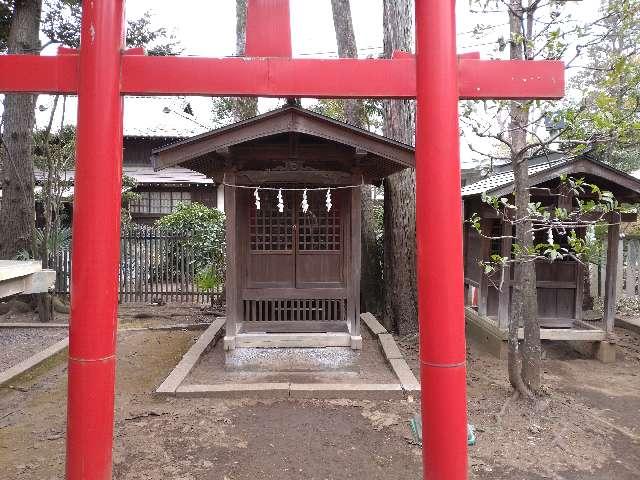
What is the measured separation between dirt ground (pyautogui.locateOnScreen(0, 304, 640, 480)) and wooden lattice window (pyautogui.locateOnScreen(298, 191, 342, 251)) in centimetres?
261

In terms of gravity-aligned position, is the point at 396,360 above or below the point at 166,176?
below

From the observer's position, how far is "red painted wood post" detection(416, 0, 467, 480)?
2455mm

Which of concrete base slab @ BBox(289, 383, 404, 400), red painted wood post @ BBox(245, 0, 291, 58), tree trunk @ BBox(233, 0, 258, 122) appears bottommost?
concrete base slab @ BBox(289, 383, 404, 400)

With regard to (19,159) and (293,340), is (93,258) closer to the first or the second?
(293,340)

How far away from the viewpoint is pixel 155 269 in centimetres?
1187

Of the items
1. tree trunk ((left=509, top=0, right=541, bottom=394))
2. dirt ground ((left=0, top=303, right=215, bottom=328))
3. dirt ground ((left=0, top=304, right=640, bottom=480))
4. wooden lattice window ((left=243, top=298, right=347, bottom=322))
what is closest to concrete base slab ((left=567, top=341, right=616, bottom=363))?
dirt ground ((left=0, top=304, right=640, bottom=480))

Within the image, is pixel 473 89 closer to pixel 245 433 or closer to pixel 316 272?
pixel 245 433

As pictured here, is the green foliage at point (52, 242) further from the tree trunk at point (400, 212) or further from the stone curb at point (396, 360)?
the tree trunk at point (400, 212)

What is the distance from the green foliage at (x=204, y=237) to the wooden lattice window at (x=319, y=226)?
5093mm

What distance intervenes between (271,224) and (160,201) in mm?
13636

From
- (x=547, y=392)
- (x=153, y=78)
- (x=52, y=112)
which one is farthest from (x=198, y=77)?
(x=52, y=112)

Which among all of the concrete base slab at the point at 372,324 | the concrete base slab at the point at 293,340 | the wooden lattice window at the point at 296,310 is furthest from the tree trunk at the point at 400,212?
the concrete base slab at the point at 293,340

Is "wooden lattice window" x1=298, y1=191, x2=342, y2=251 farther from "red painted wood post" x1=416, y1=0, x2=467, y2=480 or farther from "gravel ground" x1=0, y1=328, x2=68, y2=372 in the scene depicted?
"gravel ground" x1=0, y1=328, x2=68, y2=372

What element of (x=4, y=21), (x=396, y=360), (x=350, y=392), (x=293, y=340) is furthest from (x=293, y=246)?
(x=4, y=21)
